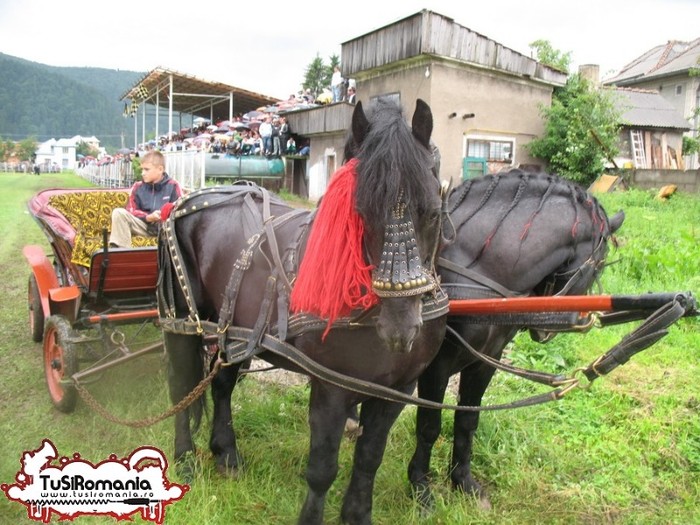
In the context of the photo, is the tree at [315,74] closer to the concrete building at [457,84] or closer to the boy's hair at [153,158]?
the concrete building at [457,84]

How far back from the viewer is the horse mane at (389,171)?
1.86 meters

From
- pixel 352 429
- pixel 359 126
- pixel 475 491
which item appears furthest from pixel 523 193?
pixel 352 429

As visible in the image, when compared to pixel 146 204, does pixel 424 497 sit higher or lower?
lower

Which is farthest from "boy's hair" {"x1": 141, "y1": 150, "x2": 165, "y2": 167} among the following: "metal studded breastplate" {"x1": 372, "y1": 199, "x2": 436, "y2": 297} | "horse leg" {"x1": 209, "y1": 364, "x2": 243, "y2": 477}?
"metal studded breastplate" {"x1": 372, "y1": 199, "x2": 436, "y2": 297}

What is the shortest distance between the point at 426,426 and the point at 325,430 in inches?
34.5

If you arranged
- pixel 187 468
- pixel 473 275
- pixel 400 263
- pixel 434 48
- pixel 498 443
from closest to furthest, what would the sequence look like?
pixel 400 263
pixel 473 275
pixel 187 468
pixel 498 443
pixel 434 48

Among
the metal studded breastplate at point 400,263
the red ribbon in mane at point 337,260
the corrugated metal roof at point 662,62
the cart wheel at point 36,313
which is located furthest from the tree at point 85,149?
the metal studded breastplate at point 400,263

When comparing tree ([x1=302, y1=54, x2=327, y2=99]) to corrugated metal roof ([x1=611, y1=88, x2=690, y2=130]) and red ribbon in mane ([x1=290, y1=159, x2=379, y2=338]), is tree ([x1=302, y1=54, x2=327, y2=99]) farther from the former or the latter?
red ribbon in mane ([x1=290, y1=159, x2=379, y2=338])

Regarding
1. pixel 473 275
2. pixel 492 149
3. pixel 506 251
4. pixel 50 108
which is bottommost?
pixel 473 275

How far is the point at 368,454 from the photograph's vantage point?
2574 millimetres

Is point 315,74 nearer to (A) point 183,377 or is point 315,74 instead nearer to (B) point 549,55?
(B) point 549,55

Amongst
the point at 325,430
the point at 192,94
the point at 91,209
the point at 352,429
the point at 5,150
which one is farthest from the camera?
the point at 5,150

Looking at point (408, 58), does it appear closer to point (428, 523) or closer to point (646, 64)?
point (428, 523)

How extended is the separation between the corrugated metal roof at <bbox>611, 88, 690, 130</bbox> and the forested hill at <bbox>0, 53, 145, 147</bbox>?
11989 centimetres
